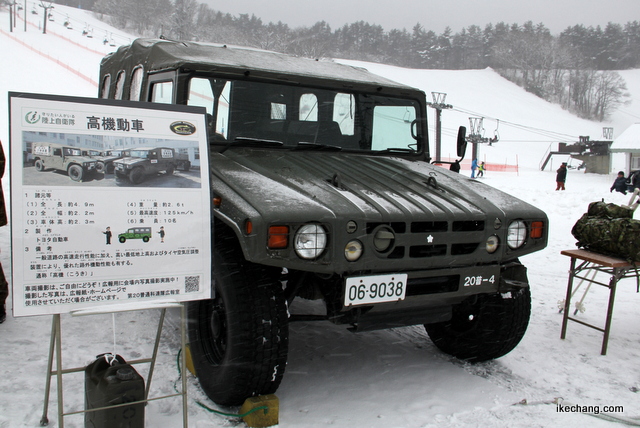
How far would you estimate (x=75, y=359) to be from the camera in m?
3.74

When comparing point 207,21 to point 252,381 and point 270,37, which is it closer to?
point 270,37

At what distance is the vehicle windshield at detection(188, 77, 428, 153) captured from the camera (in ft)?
12.9

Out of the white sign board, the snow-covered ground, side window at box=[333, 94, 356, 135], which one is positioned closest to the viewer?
the white sign board

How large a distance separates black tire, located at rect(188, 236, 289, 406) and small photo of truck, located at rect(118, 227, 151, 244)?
1.52ft

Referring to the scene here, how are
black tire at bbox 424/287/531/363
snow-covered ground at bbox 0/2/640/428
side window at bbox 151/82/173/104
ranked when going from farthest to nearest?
1. side window at bbox 151/82/173/104
2. black tire at bbox 424/287/531/363
3. snow-covered ground at bbox 0/2/640/428

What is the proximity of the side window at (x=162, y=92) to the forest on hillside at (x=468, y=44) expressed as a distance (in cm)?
4930

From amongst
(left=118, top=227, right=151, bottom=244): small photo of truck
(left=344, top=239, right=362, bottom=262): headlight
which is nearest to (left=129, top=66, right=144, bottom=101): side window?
(left=118, top=227, right=151, bottom=244): small photo of truck

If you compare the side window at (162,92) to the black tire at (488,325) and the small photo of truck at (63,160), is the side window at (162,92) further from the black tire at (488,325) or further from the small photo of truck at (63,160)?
the black tire at (488,325)

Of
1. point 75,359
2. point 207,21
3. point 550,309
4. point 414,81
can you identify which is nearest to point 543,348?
point 550,309

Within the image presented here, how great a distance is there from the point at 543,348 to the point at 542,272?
8.67 ft

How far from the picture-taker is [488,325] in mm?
3984

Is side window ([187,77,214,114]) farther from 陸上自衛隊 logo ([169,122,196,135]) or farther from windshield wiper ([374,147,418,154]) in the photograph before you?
windshield wiper ([374,147,418,154])

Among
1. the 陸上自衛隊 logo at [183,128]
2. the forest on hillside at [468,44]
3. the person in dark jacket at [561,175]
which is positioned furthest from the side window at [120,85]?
the forest on hillside at [468,44]

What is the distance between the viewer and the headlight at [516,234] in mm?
3494
